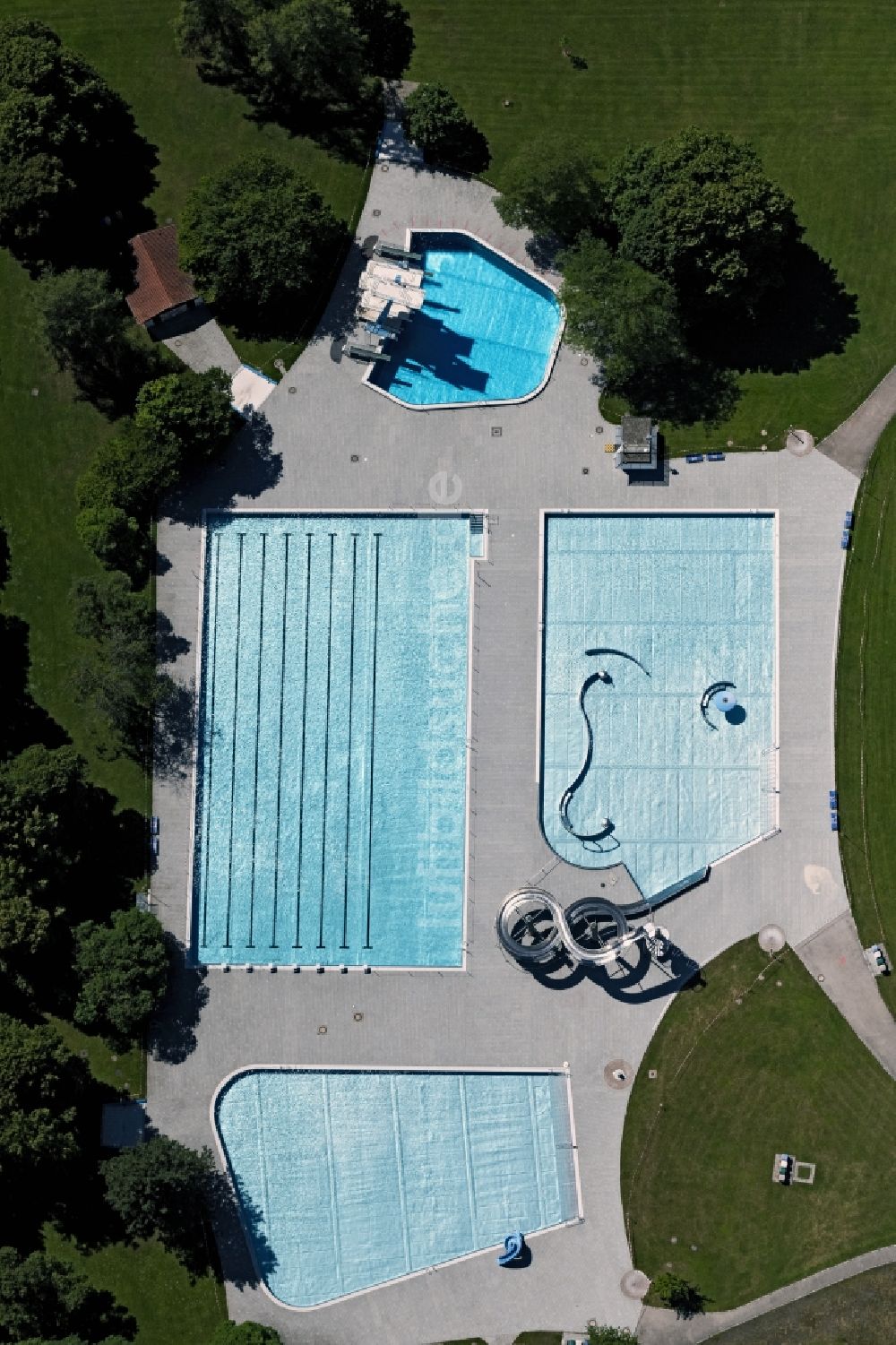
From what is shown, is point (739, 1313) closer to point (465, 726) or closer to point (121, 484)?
point (465, 726)

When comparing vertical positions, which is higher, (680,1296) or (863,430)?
(863,430)

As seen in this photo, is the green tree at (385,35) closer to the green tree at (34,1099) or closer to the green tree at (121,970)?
the green tree at (121,970)

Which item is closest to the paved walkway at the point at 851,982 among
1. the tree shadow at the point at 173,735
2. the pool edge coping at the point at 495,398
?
the pool edge coping at the point at 495,398

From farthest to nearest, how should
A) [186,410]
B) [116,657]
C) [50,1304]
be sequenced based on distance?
[186,410] → [116,657] → [50,1304]

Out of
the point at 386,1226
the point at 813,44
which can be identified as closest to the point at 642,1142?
the point at 386,1226

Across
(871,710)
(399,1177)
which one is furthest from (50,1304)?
(871,710)

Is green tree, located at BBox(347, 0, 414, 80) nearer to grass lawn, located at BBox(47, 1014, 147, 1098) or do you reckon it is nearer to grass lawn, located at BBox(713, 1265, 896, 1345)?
grass lawn, located at BBox(47, 1014, 147, 1098)
